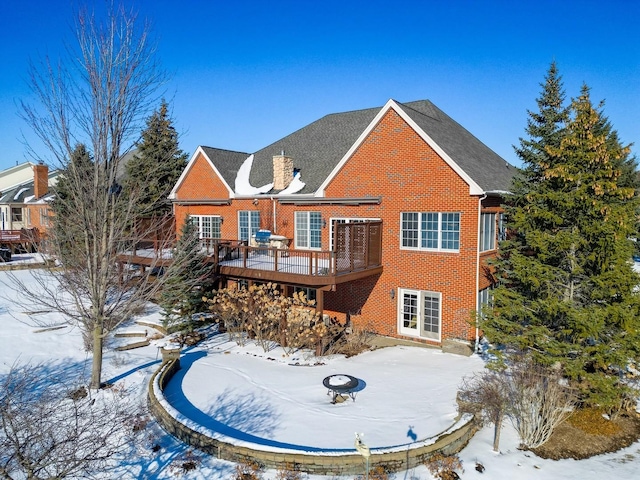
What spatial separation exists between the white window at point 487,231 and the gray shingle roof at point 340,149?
1.13 metres

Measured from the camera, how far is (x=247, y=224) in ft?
73.0

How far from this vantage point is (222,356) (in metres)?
14.8

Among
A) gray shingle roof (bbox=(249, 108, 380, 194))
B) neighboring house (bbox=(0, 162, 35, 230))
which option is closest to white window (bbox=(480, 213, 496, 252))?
gray shingle roof (bbox=(249, 108, 380, 194))

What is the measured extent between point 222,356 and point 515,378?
9194 millimetres

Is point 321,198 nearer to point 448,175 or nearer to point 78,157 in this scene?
point 448,175

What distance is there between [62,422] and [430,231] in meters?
12.4

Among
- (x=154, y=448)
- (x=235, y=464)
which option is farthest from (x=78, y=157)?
(x=235, y=464)

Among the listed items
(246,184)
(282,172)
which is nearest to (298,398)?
(282,172)

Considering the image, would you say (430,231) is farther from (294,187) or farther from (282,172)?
(282,172)

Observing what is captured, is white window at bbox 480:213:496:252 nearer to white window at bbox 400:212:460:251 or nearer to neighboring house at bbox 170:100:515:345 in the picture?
neighboring house at bbox 170:100:515:345

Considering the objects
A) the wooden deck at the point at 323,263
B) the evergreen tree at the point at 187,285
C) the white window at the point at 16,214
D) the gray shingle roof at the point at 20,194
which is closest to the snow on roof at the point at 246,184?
the wooden deck at the point at 323,263

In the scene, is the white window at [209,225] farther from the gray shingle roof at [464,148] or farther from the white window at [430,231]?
the gray shingle roof at [464,148]

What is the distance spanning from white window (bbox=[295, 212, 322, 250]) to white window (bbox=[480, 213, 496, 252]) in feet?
22.2

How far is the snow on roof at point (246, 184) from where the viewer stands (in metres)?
21.6
